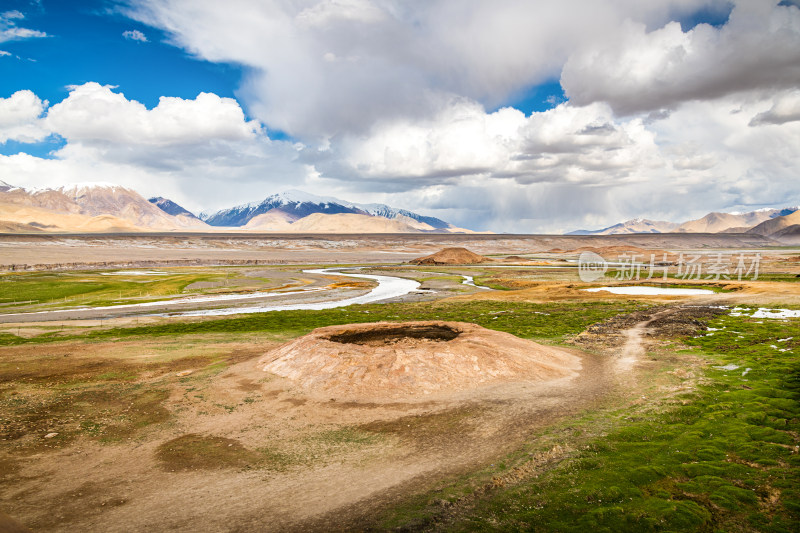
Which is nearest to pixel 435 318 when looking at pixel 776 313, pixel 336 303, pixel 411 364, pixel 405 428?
pixel 336 303

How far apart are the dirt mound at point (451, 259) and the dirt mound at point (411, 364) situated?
305 feet

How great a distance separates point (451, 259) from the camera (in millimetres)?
116188

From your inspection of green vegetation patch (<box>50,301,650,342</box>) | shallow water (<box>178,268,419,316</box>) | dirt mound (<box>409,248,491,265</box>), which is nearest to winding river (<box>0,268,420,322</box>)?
shallow water (<box>178,268,419,316</box>)

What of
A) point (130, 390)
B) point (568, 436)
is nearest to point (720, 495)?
point (568, 436)

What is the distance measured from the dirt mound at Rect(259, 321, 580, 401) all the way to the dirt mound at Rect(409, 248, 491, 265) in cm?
9301

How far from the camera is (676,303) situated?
1646 inches

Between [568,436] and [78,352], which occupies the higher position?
[568,436]

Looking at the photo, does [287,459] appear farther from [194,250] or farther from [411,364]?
[194,250]

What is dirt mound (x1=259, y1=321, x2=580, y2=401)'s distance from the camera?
15914 millimetres

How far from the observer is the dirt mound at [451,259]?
114 m

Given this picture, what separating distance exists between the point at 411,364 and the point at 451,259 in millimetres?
100383

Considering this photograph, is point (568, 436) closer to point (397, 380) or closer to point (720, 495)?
point (720, 495)

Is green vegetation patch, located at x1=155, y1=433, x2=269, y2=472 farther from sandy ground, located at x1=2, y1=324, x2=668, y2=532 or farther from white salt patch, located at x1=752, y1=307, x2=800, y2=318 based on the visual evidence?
white salt patch, located at x1=752, y1=307, x2=800, y2=318

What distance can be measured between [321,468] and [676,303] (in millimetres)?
42022
